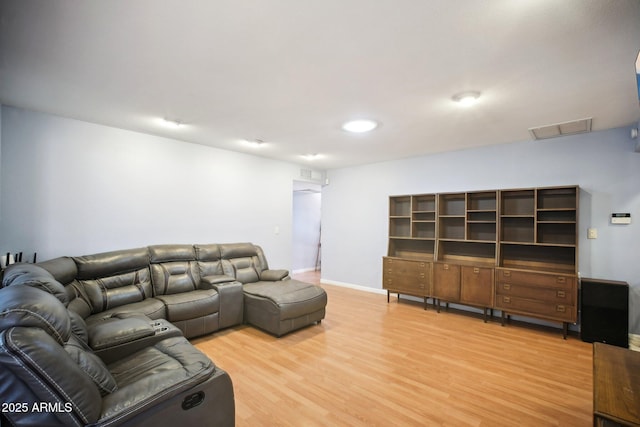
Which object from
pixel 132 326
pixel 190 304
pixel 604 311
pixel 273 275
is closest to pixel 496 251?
pixel 604 311

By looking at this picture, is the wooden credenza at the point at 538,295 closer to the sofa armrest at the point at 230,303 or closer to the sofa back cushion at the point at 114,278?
the sofa armrest at the point at 230,303

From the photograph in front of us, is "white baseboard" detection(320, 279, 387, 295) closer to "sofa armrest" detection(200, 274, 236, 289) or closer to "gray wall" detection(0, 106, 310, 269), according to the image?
"gray wall" detection(0, 106, 310, 269)

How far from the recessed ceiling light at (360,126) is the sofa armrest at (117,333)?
2859 millimetres

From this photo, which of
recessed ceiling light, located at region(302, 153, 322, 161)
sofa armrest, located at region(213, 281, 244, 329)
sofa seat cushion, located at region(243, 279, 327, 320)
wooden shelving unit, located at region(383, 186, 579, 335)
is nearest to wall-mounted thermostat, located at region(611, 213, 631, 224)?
wooden shelving unit, located at region(383, 186, 579, 335)

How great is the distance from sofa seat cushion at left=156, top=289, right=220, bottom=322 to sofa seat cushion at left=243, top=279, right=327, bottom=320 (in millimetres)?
469

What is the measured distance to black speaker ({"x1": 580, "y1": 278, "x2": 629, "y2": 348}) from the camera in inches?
126

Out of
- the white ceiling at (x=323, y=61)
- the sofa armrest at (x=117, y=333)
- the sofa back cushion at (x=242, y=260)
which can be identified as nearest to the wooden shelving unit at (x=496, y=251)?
the white ceiling at (x=323, y=61)

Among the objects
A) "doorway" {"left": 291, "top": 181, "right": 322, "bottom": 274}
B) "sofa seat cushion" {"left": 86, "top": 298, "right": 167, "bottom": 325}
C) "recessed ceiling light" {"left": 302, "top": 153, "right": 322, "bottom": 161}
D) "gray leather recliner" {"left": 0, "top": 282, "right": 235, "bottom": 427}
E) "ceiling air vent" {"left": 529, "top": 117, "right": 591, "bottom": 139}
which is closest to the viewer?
"gray leather recliner" {"left": 0, "top": 282, "right": 235, "bottom": 427}

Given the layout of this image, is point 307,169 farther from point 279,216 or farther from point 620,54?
point 620,54

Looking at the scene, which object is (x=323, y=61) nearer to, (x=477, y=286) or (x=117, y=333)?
(x=117, y=333)

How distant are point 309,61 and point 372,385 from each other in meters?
2.67

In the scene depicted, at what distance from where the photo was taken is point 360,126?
11.4 feet

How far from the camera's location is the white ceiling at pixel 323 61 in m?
1.59

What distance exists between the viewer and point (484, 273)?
13.2 feet
